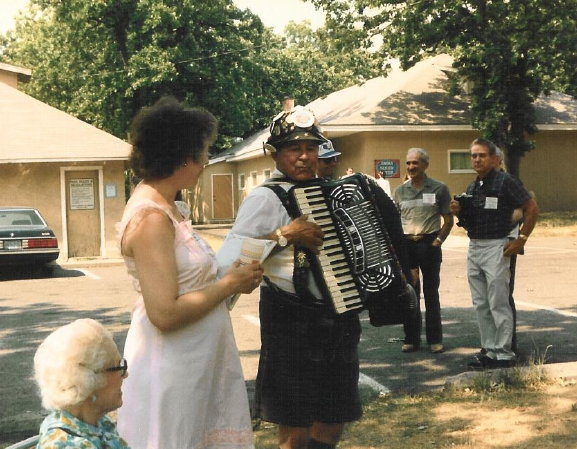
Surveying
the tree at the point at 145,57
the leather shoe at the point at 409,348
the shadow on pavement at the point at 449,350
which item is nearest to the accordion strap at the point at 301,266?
the shadow on pavement at the point at 449,350

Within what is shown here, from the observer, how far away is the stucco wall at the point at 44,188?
72.9 feet

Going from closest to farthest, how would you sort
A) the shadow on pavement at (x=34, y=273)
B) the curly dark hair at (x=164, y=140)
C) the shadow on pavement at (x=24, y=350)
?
1. the curly dark hair at (x=164, y=140)
2. the shadow on pavement at (x=24, y=350)
3. the shadow on pavement at (x=34, y=273)

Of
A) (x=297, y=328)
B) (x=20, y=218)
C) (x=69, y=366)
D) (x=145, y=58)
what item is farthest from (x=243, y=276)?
(x=145, y=58)

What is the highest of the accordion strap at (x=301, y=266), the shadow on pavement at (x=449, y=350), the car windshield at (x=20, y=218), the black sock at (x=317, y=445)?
the car windshield at (x=20, y=218)

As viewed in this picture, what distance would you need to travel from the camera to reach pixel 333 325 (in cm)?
375

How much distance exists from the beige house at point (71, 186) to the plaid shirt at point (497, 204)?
1604 cm

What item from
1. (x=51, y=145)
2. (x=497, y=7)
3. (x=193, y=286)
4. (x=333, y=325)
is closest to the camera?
(x=193, y=286)

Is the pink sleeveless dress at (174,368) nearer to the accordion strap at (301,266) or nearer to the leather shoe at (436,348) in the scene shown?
the accordion strap at (301,266)

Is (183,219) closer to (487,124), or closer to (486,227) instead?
(486,227)

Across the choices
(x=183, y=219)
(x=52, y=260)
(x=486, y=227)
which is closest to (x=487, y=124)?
(x=52, y=260)

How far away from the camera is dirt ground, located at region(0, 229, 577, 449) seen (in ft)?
17.8

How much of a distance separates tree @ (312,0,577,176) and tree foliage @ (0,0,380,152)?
261 inches

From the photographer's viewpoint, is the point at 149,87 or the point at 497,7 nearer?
the point at 497,7

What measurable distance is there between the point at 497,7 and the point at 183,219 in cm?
2384
